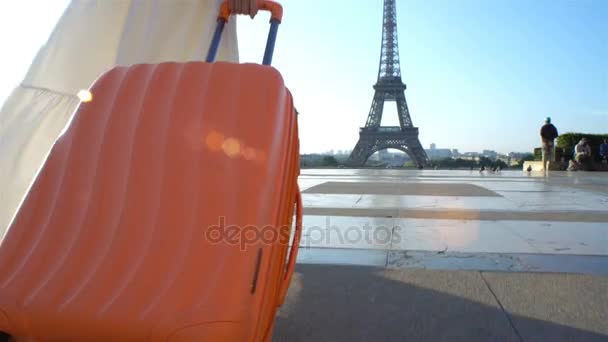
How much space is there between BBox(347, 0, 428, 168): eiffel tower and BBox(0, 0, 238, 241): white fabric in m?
24.6

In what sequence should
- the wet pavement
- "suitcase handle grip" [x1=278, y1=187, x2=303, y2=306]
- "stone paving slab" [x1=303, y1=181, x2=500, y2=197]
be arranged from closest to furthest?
"suitcase handle grip" [x1=278, y1=187, x2=303, y2=306] < the wet pavement < "stone paving slab" [x1=303, y1=181, x2=500, y2=197]

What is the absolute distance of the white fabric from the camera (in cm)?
177

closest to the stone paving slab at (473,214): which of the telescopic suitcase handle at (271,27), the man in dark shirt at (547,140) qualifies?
the telescopic suitcase handle at (271,27)

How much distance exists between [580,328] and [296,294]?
868 mm

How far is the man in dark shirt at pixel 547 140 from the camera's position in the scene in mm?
12039

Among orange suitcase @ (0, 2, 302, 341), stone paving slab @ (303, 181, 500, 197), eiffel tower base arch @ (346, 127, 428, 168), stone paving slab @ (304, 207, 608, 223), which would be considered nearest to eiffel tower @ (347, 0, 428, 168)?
eiffel tower base arch @ (346, 127, 428, 168)

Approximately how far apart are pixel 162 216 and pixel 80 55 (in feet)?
4.09

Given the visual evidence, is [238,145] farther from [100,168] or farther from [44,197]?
[44,197]

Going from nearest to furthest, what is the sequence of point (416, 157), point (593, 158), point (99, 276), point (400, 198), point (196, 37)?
point (99, 276) < point (196, 37) < point (400, 198) < point (593, 158) < point (416, 157)

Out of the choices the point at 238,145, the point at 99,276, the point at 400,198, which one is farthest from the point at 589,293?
the point at 400,198

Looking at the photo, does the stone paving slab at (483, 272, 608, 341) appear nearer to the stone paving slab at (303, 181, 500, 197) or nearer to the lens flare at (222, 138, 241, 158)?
the lens flare at (222, 138, 241, 158)

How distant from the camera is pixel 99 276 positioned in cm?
97

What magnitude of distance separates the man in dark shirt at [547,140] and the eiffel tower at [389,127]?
1345 cm

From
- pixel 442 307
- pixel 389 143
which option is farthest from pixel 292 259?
pixel 389 143
